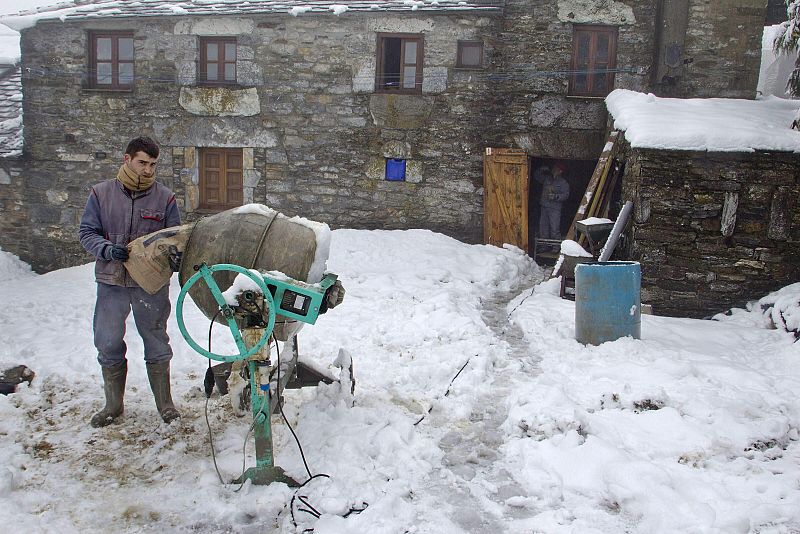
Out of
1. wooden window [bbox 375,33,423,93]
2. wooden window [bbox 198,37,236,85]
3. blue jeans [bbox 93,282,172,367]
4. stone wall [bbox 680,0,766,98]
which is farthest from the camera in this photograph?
wooden window [bbox 198,37,236,85]

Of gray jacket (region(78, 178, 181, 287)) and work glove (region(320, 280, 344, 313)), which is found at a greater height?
gray jacket (region(78, 178, 181, 287))

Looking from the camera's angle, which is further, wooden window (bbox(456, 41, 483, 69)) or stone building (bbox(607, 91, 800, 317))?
wooden window (bbox(456, 41, 483, 69))

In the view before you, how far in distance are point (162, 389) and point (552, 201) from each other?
8.15 m

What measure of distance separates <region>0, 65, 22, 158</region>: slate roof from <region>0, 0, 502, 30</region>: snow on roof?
5.28ft

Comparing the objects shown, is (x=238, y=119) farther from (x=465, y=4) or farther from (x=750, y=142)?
(x=750, y=142)

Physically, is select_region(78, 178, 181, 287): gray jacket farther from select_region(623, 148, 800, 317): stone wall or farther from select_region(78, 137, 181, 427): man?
select_region(623, 148, 800, 317): stone wall

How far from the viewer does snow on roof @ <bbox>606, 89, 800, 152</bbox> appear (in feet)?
23.2

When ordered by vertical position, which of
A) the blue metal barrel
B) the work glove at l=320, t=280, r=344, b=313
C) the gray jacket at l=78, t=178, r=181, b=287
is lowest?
the blue metal barrel

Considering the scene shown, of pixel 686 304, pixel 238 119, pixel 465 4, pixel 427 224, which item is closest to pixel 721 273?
pixel 686 304

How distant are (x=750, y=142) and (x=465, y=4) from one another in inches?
195

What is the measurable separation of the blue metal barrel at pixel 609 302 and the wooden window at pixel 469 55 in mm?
5700

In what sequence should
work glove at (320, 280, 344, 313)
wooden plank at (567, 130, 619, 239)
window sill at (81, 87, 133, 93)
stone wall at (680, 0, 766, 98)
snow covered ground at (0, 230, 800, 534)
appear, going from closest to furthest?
snow covered ground at (0, 230, 800, 534) < work glove at (320, 280, 344, 313) < wooden plank at (567, 130, 619, 239) < stone wall at (680, 0, 766, 98) < window sill at (81, 87, 133, 93)

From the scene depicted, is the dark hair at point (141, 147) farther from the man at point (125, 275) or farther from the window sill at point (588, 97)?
the window sill at point (588, 97)

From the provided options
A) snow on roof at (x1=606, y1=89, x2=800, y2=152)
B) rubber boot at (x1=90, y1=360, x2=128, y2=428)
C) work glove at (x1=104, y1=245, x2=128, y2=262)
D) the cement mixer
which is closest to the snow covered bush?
snow on roof at (x1=606, y1=89, x2=800, y2=152)
